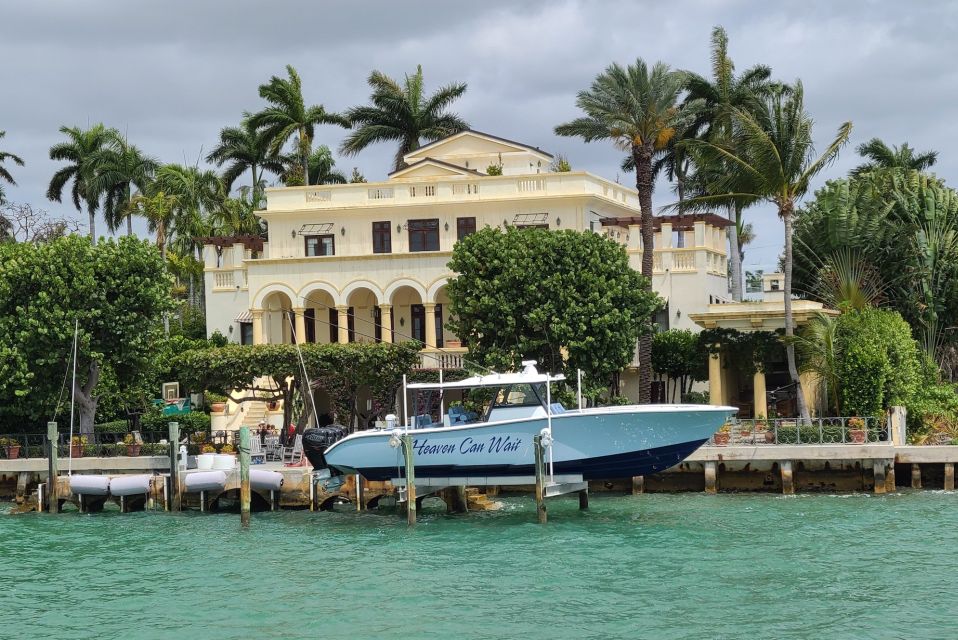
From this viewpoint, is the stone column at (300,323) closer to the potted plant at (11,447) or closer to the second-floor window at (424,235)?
the second-floor window at (424,235)

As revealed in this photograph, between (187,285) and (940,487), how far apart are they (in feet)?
153

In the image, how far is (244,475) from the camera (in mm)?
35938

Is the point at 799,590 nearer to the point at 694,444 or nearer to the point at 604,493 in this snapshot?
the point at 694,444

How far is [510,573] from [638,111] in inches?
885

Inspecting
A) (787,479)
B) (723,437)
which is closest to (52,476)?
(723,437)

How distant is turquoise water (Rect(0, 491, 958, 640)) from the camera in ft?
79.3

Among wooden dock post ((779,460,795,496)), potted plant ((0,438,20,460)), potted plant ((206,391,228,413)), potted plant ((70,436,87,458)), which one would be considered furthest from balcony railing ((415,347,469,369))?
wooden dock post ((779,460,795,496))

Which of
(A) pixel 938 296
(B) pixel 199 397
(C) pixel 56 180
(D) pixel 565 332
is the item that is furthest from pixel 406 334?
(C) pixel 56 180

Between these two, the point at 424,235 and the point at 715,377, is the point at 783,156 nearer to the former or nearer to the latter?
the point at 715,377

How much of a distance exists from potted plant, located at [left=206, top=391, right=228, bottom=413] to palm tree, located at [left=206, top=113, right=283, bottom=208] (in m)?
15.8

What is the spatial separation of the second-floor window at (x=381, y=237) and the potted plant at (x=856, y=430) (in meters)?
22.1

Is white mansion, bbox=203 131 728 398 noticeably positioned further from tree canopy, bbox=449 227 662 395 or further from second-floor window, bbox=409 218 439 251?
Result: tree canopy, bbox=449 227 662 395

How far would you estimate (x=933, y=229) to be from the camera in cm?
5281

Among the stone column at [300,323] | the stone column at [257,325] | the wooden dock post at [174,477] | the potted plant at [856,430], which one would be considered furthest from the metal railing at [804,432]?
the stone column at [257,325]
